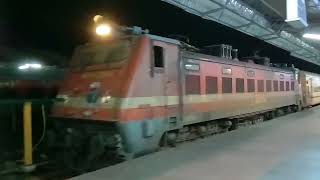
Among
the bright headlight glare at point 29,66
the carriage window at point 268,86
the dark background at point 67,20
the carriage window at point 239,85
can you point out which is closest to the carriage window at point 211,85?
the carriage window at point 239,85

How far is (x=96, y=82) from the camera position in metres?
8.86

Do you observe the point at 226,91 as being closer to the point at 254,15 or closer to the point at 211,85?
the point at 211,85

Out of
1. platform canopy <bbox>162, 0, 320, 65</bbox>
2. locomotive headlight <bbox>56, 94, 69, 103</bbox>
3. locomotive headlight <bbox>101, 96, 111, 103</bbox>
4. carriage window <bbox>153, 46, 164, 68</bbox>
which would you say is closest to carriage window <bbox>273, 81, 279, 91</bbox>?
platform canopy <bbox>162, 0, 320, 65</bbox>

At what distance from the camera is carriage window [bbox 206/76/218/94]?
11106mm

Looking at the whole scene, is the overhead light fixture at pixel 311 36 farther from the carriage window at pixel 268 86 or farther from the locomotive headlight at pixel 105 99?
the locomotive headlight at pixel 105 99

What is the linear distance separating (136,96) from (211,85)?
3495 millimetres

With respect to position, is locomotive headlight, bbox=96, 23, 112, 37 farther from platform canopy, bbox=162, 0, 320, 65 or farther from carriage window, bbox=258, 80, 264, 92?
carriage window, bbox=258, 80, 264, 92

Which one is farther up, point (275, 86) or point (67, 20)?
point (67, 20)

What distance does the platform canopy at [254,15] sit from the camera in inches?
551

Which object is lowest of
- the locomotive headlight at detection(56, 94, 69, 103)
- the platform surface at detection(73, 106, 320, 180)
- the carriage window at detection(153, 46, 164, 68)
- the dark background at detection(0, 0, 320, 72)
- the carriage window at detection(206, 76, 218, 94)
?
the platform surface at detection(73, 106, 320, 180)

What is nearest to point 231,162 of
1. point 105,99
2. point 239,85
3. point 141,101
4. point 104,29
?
point 141,101

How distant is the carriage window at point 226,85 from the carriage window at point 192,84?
1.74 meters

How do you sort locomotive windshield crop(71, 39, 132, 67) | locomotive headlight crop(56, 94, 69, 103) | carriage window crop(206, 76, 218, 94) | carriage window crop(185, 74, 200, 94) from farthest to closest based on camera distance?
carriage window crop(206, 76, 218, 94) → carriage window crop(185, 74, 200, 94) → locomotive headlight crop(56, 94, 69, 103) → locomotive windshield crop(71, 39, 132, 67)

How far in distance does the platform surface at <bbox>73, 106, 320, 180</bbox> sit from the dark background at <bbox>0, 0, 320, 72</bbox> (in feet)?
21.0
